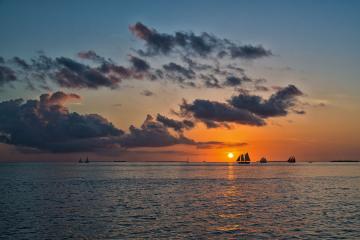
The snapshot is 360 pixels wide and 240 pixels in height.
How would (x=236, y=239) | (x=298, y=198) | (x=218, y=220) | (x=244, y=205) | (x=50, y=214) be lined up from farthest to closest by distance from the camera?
(x=298, y=198), (x=244, y=205), (x=50, y=214), (x=218, y=220), (x=236, y=239)

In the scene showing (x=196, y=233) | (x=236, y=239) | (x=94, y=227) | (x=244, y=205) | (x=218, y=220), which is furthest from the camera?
(x=244, y=205)

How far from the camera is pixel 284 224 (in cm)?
4719

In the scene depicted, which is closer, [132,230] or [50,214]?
[132,230]

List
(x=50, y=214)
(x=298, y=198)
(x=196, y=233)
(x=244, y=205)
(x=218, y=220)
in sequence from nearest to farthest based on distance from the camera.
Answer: (x=196, y=233) → (x=218, y=220) → (x=50, y=214) → (x=244, y=205) → (x=298, y=198)

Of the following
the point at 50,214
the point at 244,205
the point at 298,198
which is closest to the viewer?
the point at 50,214

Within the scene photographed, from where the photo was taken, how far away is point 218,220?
50.3 meters

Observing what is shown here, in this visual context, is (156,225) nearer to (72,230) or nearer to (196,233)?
(196,233)

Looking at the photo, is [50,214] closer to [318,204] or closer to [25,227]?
[25,227]

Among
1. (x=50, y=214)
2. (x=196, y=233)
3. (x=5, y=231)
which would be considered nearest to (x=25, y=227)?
(x=5, y=231)

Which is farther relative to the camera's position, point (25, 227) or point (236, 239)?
point (25, 227)

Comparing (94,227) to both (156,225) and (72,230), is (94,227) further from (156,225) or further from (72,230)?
(156,225)

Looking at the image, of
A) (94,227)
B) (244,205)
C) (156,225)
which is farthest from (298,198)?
(94,227)

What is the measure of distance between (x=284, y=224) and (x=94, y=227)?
890 inches

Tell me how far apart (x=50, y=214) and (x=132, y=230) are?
18.7m
